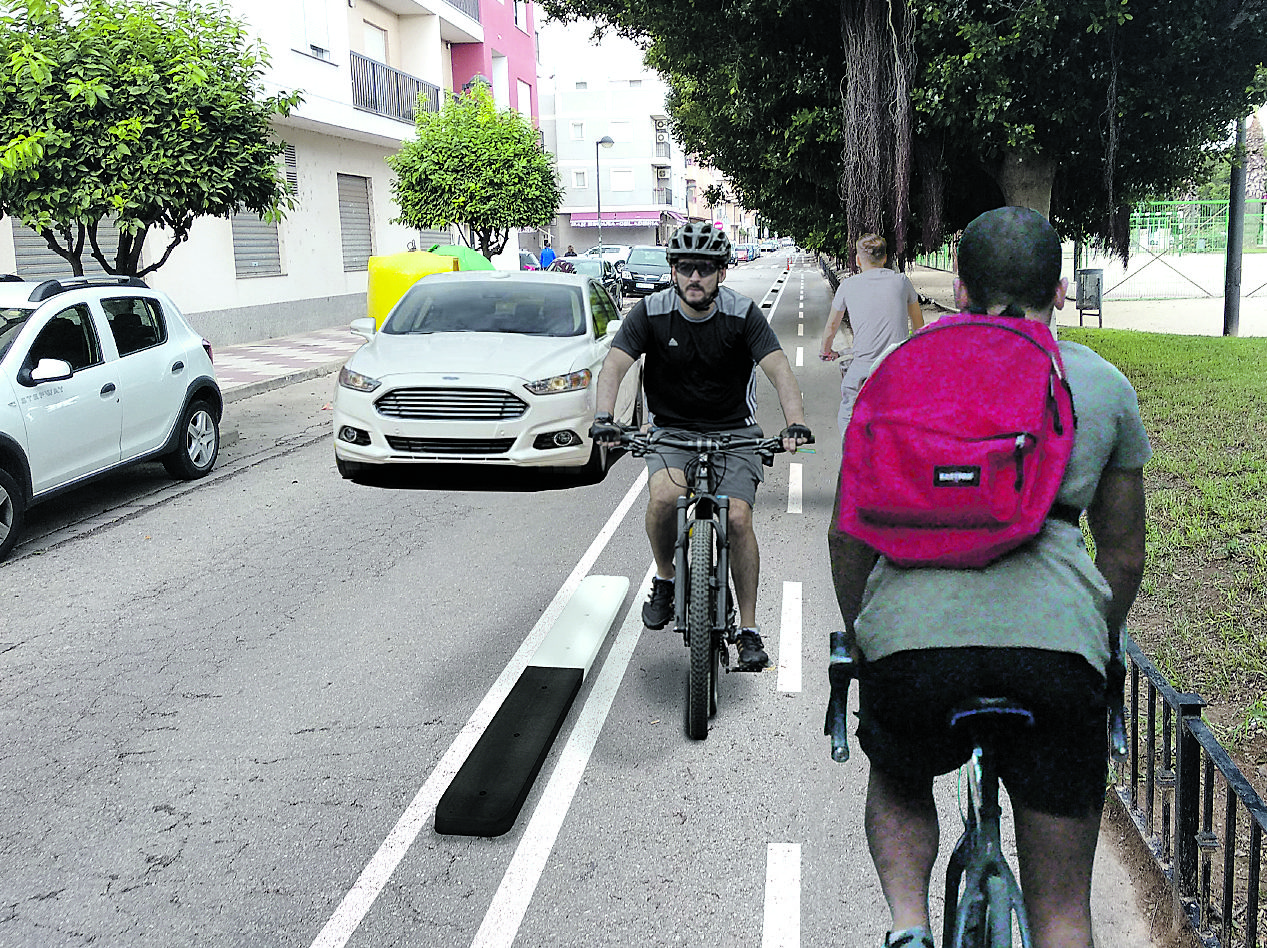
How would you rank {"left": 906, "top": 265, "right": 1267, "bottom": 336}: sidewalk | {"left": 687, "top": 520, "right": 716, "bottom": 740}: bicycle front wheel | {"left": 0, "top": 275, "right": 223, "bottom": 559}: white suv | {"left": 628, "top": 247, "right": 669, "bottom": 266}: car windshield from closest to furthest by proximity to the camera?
{"left": 687, "top": 520, "right": 716, "bottom": 740}: bicycle front wheel < {"left": 0, "top": 275, "right": 223, "bottom": 559}: white suv < {"left": 906, "top": 265, "right": 1267, "bottom": 336}: sidewalk < {"left": 628, "top": 247, "right": 669, "bottom": 266}: car windshield

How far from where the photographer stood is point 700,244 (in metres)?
4.72

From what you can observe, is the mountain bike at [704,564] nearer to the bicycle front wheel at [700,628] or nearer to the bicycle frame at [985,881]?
the bicycle front wheel at [700,628]

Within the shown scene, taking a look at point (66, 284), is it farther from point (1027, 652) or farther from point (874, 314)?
point (1027, 652)

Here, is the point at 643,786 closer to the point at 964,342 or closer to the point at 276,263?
the point at 964,342

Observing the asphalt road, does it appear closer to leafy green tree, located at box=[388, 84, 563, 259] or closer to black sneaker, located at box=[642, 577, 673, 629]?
black sneaker, located at box=[642, 577, 673, 629]

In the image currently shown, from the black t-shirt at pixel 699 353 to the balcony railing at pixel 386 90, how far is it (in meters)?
24.1

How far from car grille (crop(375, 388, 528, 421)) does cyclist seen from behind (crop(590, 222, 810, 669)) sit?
112 inches

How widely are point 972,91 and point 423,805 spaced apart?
1080 cm

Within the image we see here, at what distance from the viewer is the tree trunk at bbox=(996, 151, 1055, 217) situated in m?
14.6

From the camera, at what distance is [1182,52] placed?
42.4 feet

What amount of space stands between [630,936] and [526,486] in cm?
492

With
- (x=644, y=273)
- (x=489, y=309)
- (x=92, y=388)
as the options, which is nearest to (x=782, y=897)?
(x=489, y=309)

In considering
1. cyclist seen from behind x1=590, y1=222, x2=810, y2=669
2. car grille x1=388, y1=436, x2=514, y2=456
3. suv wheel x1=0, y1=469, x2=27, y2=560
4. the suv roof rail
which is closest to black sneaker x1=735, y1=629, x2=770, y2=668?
cyclist seen from behind x1=590, y1=222, x2=810, y2=669

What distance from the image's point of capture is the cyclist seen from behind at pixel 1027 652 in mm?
2096
